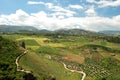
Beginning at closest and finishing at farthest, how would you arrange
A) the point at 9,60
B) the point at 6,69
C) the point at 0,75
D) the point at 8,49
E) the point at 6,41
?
the point at 0,75 → the point at 6,69 → the point at 9,60 → the point at 8,49 → the point at 6,41

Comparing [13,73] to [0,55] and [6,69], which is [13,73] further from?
[0,55]

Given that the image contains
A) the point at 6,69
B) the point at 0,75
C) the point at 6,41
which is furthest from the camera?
the point at 6,41

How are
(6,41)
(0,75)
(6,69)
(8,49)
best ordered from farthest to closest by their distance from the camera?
(6,41)
(8,49)
(6,69)
(0,75)

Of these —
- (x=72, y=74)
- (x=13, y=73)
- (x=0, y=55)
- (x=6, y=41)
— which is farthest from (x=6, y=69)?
(x=72, y=74)

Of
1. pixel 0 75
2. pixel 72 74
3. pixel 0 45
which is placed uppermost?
pixel 0 45

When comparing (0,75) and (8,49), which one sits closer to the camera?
(0,75)

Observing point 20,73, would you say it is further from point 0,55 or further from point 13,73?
point 0,55

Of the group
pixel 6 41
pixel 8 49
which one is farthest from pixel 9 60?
pixel 6 41

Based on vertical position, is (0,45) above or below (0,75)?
above

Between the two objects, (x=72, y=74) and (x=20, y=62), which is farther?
(x=72, y=74)
